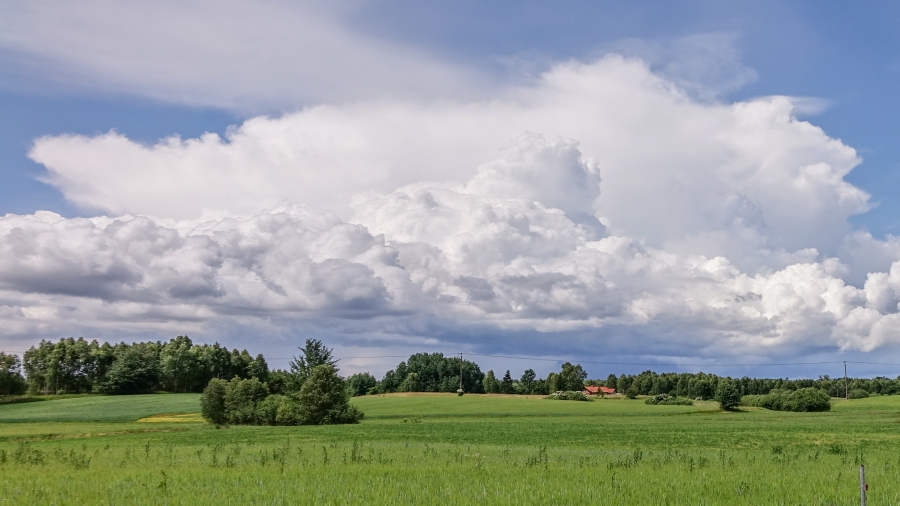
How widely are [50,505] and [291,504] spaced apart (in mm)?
6596

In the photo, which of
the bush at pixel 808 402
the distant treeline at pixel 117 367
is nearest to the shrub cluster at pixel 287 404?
the distant treeline at pixel 117 367

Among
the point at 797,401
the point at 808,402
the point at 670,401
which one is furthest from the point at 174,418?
the point at 808,402

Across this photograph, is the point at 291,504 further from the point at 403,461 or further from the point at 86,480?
the point at 403,461

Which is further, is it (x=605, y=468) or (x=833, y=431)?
(x=833, y=431)

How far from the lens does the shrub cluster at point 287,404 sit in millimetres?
82000

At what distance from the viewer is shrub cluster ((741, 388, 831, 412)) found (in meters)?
124

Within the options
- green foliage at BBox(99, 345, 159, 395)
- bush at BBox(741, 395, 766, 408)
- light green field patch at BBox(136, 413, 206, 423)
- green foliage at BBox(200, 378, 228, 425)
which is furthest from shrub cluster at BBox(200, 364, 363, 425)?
bush at BBox(741, 395, 766, 408)

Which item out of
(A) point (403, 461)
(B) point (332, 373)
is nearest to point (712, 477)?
(A) point (403, 461)

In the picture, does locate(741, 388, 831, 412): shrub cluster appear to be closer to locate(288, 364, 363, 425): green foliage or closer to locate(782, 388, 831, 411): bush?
locate(782, 388, 831, 411): bush

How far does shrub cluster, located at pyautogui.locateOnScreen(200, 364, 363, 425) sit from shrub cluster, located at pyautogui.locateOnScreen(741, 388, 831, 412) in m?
85.5

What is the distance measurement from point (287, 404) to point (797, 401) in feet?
313

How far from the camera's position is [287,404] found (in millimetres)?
82500

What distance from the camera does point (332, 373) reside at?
84250 mm

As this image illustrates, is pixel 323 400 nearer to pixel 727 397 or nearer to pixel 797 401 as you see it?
pixel 727 397
